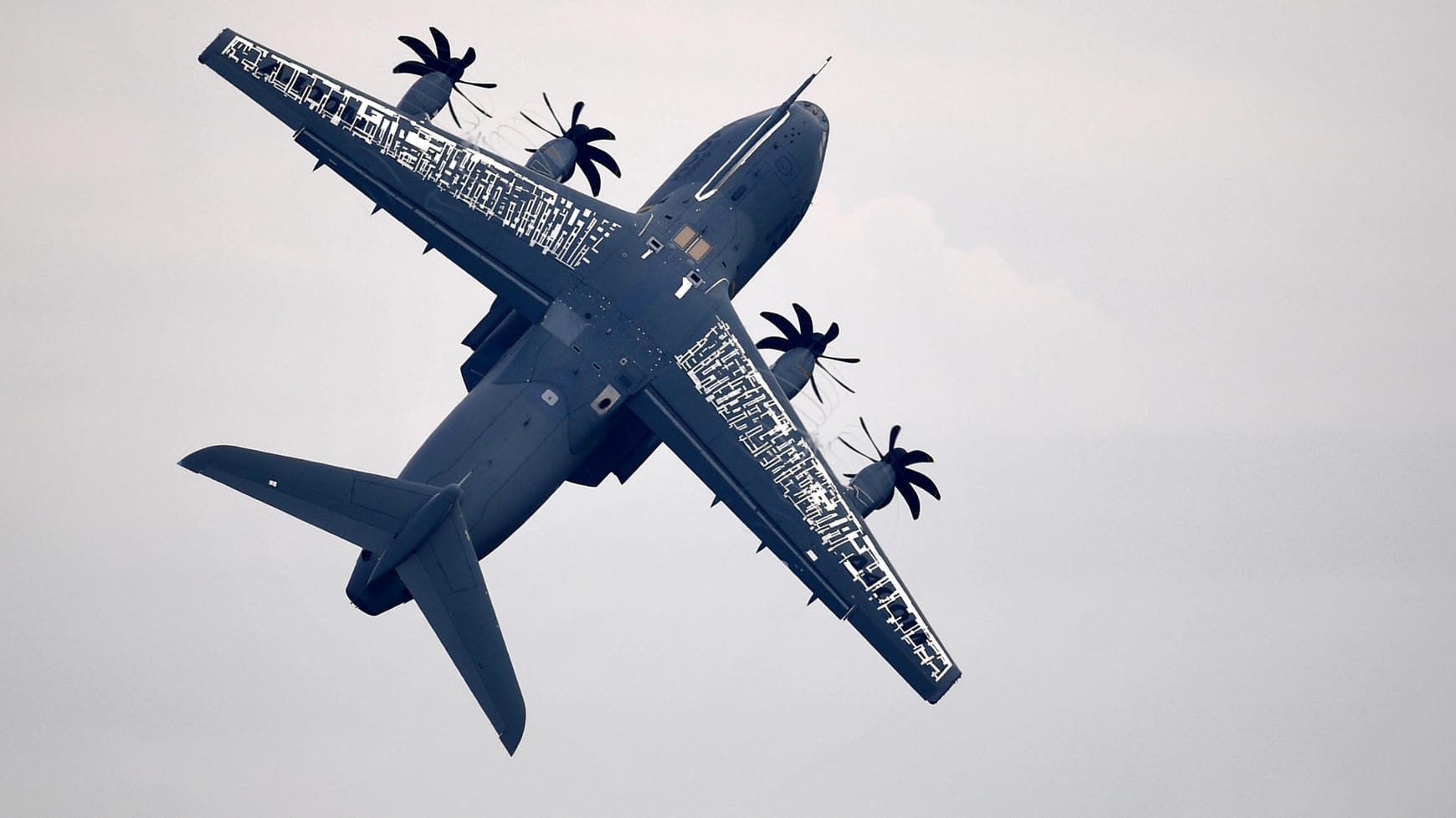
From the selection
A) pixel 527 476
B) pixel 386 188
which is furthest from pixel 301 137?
pixel 527 476

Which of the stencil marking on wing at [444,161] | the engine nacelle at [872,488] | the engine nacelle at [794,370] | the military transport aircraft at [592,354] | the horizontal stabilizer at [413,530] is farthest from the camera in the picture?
the engine nacelle at [794,370]

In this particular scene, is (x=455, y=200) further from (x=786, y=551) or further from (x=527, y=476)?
(x=786, y=551)

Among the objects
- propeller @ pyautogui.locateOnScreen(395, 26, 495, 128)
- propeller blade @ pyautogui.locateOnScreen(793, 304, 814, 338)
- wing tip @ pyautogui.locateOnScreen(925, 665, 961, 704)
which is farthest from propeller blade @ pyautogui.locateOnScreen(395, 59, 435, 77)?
wing tip @ pyautogui.locateOnScreen(925, 665, 961, 704)

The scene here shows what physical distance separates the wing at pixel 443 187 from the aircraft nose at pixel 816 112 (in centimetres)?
817

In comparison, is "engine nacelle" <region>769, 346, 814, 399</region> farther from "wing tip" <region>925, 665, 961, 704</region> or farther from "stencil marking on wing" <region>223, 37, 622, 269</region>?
"wing tip" <region>925, 665, 961, 704</region>

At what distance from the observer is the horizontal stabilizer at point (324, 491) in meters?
57.0

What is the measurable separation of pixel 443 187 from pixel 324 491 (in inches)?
453

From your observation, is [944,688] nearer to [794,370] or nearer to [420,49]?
[794,370]

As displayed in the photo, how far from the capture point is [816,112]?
70125 mm

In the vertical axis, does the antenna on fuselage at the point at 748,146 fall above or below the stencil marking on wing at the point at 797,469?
above

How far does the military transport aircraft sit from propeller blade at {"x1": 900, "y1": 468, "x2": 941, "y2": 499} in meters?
0.06

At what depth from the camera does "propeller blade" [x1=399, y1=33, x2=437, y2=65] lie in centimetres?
6688

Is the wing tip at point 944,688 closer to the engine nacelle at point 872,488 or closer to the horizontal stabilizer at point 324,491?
the engine nacelle at point 872,488

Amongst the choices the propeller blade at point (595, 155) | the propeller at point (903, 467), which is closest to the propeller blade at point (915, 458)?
the propeller at point (903, 467)
